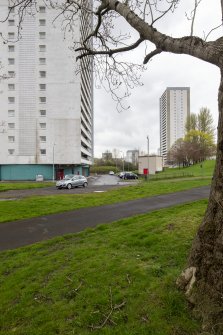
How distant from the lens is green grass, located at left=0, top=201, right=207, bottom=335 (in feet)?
10.5

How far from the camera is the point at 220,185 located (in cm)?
341

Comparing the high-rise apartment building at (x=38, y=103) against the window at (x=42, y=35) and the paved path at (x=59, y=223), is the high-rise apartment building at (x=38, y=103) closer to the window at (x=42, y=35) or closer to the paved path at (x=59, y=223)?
the window at (x=42, y=35)

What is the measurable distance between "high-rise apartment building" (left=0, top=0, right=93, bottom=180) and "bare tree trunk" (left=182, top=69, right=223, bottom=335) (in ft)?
160

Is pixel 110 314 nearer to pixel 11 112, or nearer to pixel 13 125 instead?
pixel 13 125

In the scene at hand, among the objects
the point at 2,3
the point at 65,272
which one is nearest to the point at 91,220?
the point at 65,272

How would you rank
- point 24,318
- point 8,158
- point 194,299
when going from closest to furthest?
point 194,299 < point 24,318 < point 8,158

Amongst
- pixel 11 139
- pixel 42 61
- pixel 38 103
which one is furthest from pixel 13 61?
pixel 11 139

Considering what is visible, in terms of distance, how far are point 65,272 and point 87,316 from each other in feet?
5.22

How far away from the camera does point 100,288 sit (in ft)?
13.4

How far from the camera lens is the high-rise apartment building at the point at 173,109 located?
391ft

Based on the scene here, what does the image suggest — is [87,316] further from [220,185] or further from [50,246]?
[50,246]

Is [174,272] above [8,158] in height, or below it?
below

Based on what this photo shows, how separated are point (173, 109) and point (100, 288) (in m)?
123

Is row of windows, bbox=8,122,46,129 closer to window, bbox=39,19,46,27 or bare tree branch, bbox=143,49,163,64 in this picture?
window, bbox=39,19,46,27
